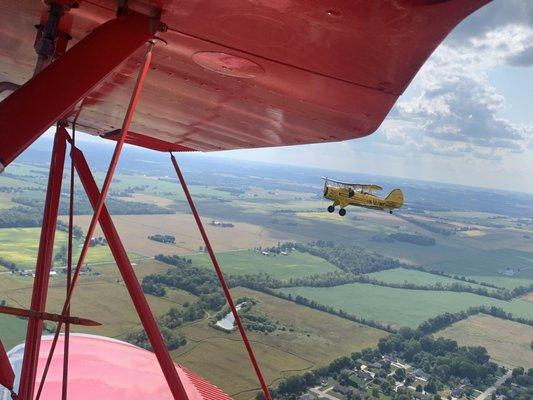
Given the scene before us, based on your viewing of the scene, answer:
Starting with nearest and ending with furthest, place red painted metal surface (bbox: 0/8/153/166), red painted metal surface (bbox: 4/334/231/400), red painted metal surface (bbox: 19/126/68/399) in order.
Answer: red painted metal surface (bbox: 0/8/153/166)
red painted metal surface (bbox: 19/126/68/399)
red painted metal surface (bbox: 4/334/231/400)

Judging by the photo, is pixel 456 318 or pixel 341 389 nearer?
pixel 341 389

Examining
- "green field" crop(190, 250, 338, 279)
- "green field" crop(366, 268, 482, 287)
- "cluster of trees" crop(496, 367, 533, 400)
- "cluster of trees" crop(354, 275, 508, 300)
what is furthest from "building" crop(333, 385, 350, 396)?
"green field" crop(366, 268, 482, 287)

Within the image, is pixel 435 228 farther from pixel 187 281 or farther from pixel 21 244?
pixel 21 244

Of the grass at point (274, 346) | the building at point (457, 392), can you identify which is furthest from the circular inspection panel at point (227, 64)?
the building at point (457, 392)

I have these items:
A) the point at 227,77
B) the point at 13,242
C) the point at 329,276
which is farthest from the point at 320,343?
the point at 227,77

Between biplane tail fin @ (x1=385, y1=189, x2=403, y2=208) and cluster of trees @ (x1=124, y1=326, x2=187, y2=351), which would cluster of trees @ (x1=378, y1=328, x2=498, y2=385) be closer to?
cluster of trees @ (x1=124, y1=326, x2=187, y2=351)

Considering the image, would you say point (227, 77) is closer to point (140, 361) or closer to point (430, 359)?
point (140, 361)

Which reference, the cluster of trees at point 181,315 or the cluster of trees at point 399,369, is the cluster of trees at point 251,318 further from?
the cluster of trees at point 399,369

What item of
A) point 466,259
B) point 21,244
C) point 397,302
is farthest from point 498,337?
point 21,244
